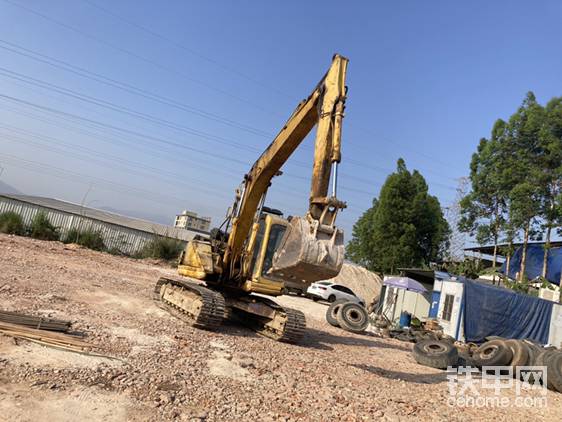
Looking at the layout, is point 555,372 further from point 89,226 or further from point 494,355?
point 89,226

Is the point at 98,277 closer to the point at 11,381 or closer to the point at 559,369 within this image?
the point at 11,381

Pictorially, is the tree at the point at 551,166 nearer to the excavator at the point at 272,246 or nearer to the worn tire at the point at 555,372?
the worn tire at the point at 555,372

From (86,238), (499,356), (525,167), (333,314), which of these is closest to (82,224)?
(86,238)

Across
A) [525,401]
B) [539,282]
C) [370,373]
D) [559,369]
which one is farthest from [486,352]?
[539,282]

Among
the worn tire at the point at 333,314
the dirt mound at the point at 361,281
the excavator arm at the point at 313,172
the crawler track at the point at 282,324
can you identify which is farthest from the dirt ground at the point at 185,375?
the dirt mound at the point at 361,281

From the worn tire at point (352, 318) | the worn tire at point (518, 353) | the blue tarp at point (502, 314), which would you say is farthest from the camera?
the blue tarp at point (502, 314)

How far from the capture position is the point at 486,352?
39.1 ft

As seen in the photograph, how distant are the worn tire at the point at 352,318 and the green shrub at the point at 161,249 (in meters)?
15.3

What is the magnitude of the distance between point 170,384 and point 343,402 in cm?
235

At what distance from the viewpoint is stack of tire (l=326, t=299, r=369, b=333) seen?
14.7 metres

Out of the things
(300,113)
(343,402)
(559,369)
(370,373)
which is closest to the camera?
(343,402)

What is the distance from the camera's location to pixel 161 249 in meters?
27.8

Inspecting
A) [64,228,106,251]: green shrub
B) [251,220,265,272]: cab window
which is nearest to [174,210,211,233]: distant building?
[64,228,106,251]: green shrub

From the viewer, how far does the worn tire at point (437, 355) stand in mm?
10500
